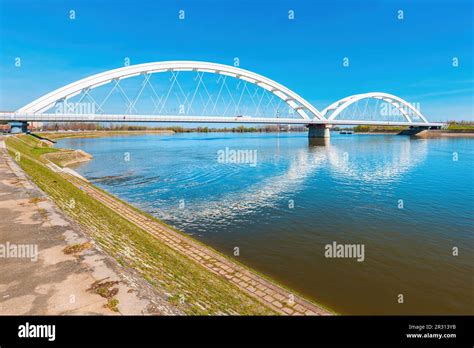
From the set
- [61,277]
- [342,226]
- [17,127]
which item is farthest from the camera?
[17,127]

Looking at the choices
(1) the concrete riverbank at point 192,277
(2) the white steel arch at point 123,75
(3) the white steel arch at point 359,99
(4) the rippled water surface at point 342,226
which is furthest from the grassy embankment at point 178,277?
(3) the white steel arch at point 359,99

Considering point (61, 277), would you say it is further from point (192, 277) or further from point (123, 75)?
point (123, 75)

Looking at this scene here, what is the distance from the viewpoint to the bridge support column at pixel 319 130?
7650 cm

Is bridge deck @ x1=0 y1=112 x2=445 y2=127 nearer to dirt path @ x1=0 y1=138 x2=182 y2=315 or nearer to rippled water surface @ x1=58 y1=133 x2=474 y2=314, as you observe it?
rippled water surface @ x1=58 y1=133 x2=474 y2=314

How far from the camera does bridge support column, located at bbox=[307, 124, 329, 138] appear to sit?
3012 inches

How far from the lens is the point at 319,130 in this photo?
79375 millimetres

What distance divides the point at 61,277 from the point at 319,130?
8242 cm

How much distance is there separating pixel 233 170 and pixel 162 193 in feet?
31.0

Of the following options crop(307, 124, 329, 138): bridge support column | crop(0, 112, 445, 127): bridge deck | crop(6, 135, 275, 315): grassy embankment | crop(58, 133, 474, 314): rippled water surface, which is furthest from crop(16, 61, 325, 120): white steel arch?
crop(6, 135, 275, 315): grassy embankment

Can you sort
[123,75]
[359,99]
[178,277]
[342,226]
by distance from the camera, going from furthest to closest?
1. [359,99]
2. [123,75]
3. [342,226]
4. [178,277]

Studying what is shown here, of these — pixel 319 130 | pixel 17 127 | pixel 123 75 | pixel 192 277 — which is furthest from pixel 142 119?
pixel 319 130

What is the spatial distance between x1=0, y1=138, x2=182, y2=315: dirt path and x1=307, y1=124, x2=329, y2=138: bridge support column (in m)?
78.3

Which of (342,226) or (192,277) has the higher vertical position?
(192,277)

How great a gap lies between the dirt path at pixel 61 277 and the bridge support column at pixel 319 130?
7832 cm
